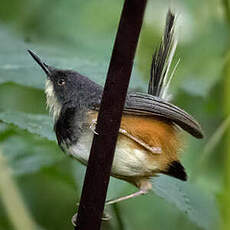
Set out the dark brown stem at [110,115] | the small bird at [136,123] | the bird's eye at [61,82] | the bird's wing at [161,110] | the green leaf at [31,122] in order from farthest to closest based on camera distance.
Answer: the bird's eye at [61,82], the green leaf at [31,122], the small bird at [136,123], the bird's wing at [161,110], the dark brown stem at [110,115]

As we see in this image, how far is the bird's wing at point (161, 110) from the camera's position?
2.63m

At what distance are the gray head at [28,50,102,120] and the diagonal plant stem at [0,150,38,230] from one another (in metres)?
0.35

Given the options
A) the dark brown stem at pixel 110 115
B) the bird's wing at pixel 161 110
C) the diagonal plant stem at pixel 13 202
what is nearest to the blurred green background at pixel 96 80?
the diagonal plant stem at pixel 13 202

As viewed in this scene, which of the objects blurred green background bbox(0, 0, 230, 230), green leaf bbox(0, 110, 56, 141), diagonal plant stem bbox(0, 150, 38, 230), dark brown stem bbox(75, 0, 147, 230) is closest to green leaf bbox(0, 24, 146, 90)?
blurred green background bbox(0, 0, 230, 230)

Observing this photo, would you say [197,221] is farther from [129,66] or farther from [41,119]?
[129,66]

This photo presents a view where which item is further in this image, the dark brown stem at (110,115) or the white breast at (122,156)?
the white breast at (122,156)

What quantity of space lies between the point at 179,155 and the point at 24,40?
4.10 ft

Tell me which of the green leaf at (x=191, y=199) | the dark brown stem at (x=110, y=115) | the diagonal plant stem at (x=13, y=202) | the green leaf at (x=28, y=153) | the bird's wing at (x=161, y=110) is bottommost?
the diagonal plant stem at (x=13, y=202)

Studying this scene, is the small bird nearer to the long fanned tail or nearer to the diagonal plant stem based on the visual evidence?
the long fanned tail

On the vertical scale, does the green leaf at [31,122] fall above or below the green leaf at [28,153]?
above

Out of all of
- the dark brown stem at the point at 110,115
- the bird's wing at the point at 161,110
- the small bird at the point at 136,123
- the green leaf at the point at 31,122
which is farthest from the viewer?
the green leaf at the point at 31,122

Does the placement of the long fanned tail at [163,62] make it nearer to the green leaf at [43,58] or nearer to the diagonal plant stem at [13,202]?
the green leaf at [43,58]

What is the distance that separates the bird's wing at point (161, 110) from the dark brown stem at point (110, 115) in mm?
757

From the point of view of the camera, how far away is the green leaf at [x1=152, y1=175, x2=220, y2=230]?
275 centimetres
